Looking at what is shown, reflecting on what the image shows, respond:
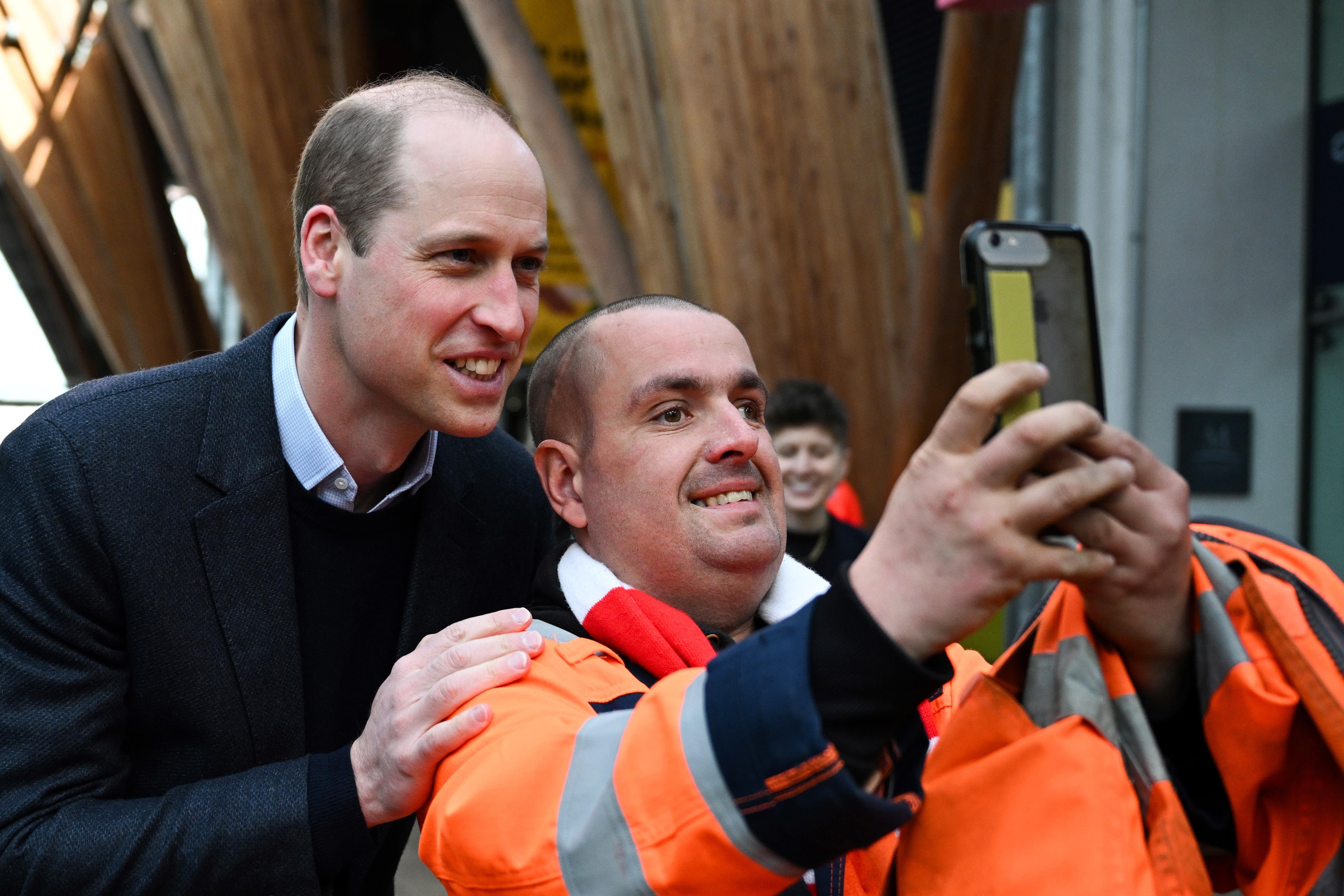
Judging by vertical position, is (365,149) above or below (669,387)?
above

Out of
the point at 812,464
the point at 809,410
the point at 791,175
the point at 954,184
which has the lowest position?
the point at 812,464

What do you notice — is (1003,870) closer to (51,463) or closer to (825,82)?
(51,463)

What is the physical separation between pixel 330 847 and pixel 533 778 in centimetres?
68

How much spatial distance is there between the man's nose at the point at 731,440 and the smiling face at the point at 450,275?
1.17 ft

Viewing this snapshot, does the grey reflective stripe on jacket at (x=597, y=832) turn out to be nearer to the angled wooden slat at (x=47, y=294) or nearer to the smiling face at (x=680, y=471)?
the smiling face at (x=680, y=471)

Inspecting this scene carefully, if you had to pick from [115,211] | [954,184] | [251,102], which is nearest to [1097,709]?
[954,184]

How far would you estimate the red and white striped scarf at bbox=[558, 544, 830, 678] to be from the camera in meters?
1.55

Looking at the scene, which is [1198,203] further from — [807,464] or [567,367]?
[567,367]

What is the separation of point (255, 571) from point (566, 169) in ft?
13.3

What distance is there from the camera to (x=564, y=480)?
1.92m

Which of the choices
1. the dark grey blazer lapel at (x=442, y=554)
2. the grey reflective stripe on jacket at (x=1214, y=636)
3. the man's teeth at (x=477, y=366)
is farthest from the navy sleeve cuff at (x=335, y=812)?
the grey reflective stripe on jacket at (x=1214, y=636)

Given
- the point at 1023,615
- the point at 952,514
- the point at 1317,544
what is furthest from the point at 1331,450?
Result: the point at 952,514

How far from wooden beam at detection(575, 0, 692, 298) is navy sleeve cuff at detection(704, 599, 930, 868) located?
4446 millimetres

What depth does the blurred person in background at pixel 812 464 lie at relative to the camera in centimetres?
456
